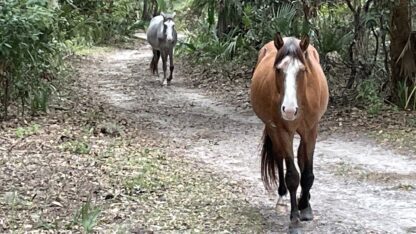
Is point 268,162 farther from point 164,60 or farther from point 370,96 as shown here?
point 164,60

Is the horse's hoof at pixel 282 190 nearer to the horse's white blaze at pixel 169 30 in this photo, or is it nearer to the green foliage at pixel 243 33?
the green foliage at pixel 243 33

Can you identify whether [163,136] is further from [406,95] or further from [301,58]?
[301,58]

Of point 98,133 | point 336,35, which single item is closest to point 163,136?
point 98,133

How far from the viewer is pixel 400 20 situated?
1138 centimetres

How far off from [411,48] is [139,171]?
605 cm

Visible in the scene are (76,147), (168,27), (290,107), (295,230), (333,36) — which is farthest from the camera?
(168,27)

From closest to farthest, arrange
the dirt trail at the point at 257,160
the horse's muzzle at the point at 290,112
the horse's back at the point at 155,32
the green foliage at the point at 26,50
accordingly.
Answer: the horse's muzzle at the point at 290,112 < the dirt trail at the point at 257,160 < the green foliage at the point at 26,50 < the horse's back at the point at 155,32

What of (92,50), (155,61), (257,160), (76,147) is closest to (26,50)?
(76,147)

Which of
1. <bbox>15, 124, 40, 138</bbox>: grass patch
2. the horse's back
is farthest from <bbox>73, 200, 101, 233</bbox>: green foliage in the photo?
the horse's back

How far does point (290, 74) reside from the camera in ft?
16.5

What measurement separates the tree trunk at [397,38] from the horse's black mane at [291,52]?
6.67m

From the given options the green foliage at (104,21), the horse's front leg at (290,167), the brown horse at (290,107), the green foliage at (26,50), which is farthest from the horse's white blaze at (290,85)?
the green foliage at (104,21)

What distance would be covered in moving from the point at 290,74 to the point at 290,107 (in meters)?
0.29

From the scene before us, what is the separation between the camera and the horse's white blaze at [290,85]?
16.0ft
